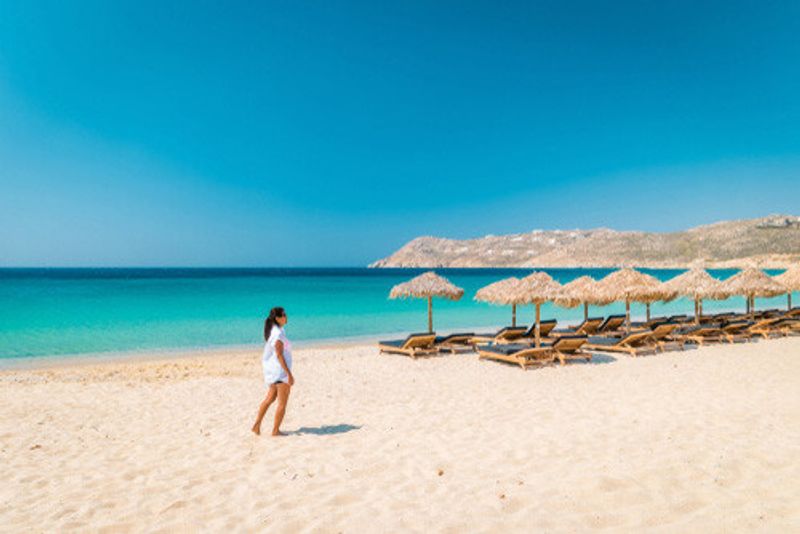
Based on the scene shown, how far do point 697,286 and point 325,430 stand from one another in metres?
13.1

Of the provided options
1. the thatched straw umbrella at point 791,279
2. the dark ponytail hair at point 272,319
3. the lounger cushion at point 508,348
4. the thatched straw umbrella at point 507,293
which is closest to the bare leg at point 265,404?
the dark ponytail hair at point 272,319

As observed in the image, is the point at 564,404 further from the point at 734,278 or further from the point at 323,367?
the point at 734,278

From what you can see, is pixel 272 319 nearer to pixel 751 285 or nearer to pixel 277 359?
pixel 277 359

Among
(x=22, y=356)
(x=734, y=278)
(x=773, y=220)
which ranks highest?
(x=773, y=220)

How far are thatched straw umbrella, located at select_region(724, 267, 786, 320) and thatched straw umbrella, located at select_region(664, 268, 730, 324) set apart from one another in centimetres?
40

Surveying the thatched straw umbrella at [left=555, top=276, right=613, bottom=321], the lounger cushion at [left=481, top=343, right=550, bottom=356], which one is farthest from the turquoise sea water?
the lounger cushion at [left=481, top=343, right=550, bottom=356]

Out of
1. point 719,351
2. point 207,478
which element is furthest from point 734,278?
point 207,478

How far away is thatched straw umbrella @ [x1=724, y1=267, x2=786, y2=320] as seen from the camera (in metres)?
15.2

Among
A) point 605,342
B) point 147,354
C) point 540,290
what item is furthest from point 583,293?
point 147,354

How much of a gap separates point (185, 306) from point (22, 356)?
1697 centimetres

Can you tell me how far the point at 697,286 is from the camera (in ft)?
48.6

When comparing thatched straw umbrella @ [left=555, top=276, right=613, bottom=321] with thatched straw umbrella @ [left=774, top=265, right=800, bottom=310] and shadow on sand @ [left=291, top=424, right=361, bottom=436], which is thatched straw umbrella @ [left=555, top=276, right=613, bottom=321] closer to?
thatched straw umbrella @ [left=774, top=265, right=800, bottom=310]

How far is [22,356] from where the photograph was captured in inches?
561

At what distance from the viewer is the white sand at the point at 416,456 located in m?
3.54
